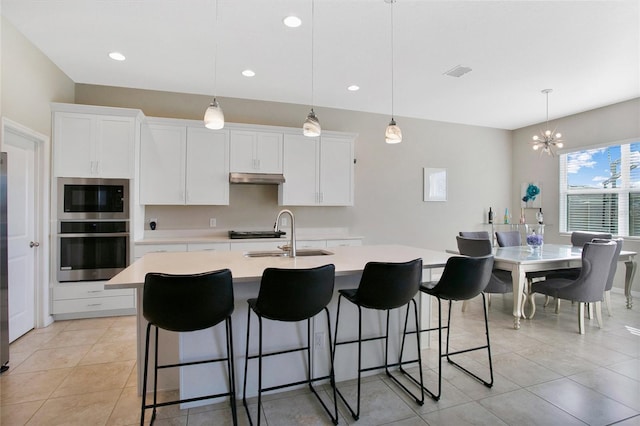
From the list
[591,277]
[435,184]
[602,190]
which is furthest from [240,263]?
[602,190]

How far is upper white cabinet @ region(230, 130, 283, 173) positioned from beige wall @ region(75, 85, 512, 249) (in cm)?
41

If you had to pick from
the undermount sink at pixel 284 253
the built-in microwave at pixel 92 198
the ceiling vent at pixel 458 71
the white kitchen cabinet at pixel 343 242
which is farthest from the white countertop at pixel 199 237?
the ceiling vent at pixel 458 71

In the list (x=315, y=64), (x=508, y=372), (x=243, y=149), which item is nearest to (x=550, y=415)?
(x=508, y=372)

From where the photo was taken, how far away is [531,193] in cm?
609

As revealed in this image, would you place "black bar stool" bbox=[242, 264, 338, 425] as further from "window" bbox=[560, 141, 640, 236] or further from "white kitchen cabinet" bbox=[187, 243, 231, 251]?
"window" bbox=[560, 141, 640, 236]

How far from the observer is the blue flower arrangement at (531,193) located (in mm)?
6047

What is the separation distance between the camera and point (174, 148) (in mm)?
4199

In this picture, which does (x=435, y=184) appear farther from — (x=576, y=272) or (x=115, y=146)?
(x=115, y=146)

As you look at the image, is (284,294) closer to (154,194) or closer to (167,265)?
(167,265)

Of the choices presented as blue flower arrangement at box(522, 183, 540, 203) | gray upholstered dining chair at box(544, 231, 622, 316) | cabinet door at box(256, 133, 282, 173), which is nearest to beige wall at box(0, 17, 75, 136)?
cabinet door at box(256, 133, 282, 173)

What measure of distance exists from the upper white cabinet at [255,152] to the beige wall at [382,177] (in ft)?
1.34

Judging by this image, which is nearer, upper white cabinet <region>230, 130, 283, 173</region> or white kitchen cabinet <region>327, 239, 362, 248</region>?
upper white cabinet <region>230, 130, 283, 173</region>

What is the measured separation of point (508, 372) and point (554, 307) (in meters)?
2.23

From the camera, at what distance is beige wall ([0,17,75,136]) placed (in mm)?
2861
